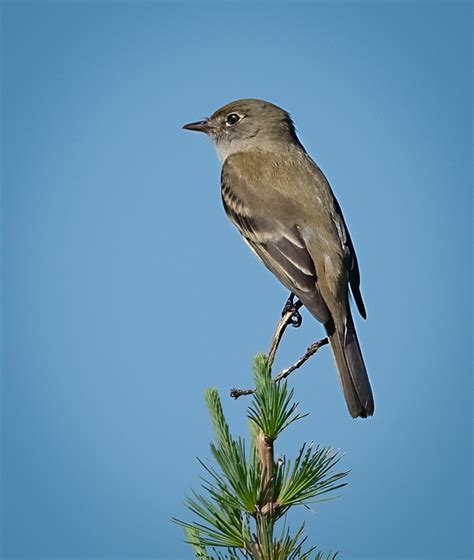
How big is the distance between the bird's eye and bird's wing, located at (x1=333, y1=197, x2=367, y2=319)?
2099 millimetres

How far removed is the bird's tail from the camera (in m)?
5.01

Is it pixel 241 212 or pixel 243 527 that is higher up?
pixel 241 212

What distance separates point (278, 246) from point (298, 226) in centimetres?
24

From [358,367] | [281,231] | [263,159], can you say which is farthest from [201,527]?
[263,159]

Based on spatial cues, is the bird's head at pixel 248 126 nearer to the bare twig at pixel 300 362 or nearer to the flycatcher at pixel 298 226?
the flycatcher at pixel 298 226

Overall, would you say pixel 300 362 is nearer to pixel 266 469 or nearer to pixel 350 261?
pixel 266 469

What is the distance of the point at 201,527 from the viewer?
11.3ft

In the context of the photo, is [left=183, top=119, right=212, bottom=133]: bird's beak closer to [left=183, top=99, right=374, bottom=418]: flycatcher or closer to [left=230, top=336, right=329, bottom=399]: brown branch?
[left=183, top=99, right=374, bottom=418]: flycatcher

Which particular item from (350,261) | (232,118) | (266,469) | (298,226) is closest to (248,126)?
(232,118)

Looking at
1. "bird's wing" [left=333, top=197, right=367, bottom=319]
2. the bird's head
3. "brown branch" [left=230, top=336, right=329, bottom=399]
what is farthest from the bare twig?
the bird's head

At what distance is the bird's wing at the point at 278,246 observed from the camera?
19.0ft

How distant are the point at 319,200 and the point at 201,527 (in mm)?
3657

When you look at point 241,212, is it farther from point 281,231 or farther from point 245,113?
point 245,113

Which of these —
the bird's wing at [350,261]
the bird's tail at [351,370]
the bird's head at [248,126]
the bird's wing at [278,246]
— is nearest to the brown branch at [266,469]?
the bird's tail at [351,370]
